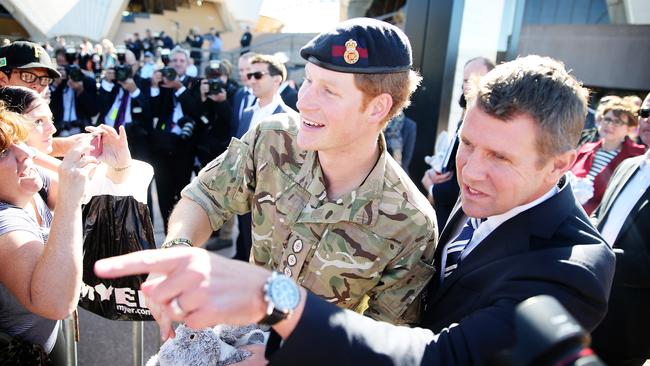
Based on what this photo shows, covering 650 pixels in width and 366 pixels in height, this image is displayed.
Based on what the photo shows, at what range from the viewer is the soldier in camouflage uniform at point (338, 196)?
1.55 metres

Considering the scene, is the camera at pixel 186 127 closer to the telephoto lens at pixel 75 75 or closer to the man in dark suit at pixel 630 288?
the telephoto lens at pixel 75 75

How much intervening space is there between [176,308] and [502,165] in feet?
3.32

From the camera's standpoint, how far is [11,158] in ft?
5.88

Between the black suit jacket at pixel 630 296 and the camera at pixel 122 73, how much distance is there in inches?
228

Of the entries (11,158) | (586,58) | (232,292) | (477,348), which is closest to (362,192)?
(477,348)

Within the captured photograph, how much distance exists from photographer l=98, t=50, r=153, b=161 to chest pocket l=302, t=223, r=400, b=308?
15.0ft

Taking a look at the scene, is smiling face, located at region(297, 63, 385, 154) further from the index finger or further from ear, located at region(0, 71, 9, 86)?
ear, located at region(0, 71, 9, 86)

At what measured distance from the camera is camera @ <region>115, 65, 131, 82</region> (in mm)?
5906

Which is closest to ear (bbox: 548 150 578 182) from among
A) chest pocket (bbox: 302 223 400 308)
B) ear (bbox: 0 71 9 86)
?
chest pocket (bbox: 302 223 400 308)

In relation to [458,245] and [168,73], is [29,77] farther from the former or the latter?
[458,245]

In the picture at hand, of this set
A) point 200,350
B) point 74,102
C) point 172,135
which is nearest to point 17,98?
point 200,350

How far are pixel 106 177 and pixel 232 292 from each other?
1.56m

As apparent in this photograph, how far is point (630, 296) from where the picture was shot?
7.75ft

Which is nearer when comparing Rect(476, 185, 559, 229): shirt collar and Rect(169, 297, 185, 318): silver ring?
Rect(169, 297, 185, 318): silver ring
